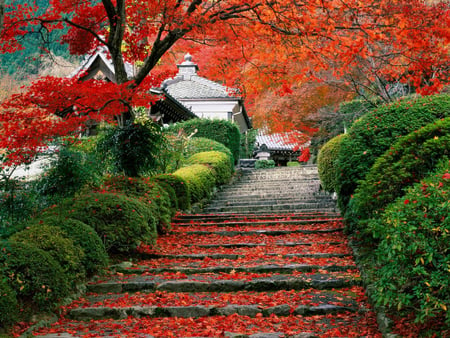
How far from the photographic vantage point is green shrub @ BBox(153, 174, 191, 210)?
1109cm

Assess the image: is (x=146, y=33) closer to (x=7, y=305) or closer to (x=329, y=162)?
(x=329, y=162)

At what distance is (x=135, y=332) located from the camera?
181 inches

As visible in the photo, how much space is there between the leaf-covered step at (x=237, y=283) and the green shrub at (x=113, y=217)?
0.94 m

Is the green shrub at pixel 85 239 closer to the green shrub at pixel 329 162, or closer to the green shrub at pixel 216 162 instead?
the green shrub at pixel 329 162

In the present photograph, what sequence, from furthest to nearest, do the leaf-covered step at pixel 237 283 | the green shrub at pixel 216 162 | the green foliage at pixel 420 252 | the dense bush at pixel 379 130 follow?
the green shrub at pixel 216 162 < the dense bush at pixel 379 130 < the leaf-covered step at pixel 237 283 < the green foliage at pixel 420 252

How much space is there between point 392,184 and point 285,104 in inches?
631

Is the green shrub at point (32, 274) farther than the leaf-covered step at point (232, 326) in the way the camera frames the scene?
Yes

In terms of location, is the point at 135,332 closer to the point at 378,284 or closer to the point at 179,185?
the point at 378,284

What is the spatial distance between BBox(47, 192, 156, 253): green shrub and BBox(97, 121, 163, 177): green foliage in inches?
77.0

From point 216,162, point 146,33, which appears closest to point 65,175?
point 146,33

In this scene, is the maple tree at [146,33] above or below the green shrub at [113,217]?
above

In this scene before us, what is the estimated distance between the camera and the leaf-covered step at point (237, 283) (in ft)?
18.9

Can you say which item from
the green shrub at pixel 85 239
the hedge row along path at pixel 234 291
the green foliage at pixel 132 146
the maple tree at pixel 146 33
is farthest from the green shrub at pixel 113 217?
the green foliage at pixel 132 146

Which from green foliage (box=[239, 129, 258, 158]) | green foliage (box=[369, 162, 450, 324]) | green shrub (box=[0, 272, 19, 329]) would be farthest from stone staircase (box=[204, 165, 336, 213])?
green foliage (box=[239, 129, 258, 158])
